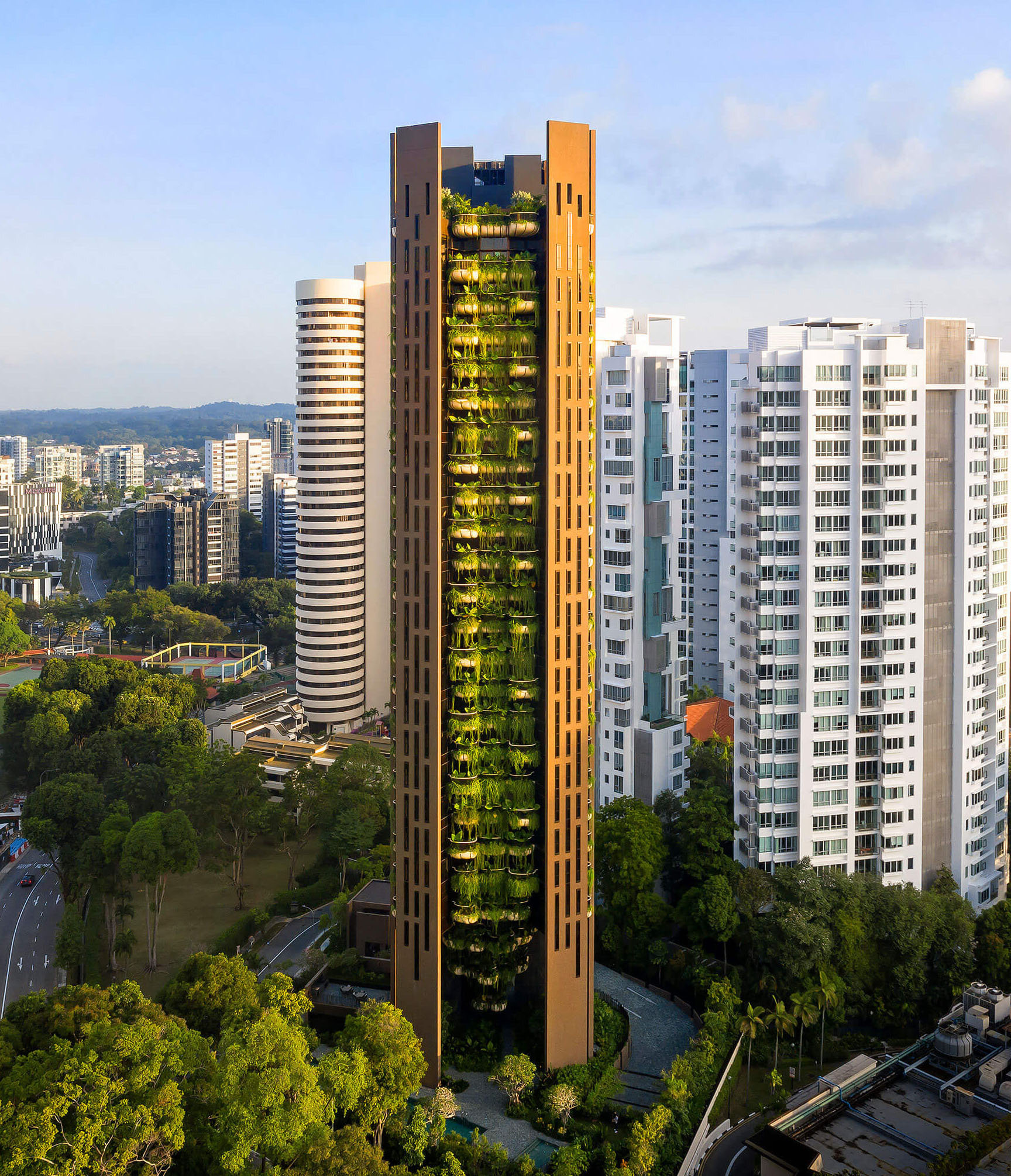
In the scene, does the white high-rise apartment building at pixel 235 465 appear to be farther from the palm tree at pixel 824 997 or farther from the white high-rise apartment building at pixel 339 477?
the palm tree at pixel 824 997

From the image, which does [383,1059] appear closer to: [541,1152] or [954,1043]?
[541,1152]

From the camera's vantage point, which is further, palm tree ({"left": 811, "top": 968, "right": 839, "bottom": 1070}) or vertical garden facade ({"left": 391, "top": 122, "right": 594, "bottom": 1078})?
palm tree ({"left": 811, "top": 968, "right": 839, "bottom": 1070})

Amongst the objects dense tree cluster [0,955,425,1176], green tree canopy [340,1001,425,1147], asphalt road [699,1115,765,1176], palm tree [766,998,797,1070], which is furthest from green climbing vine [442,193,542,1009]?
palm tree [766,998,797,1070]

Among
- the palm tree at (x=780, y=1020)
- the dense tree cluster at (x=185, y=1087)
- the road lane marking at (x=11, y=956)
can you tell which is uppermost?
the dense tree cluster at (x=185, y=1087)

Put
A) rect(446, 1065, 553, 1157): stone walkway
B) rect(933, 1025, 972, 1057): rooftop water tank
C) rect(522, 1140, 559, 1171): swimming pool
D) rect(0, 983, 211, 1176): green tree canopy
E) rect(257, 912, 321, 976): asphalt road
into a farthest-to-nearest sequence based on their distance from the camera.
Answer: rect(257, 912, 321, 976): asphalt road, rect(933, 1025, 972, 1057): rooftop water tank, rect(446, 1065, 553, 1157): stone walkway, rect(522, 1140, 559, 1171): swimming pool, rect(0, 983, 211, 1176): green tree canopy

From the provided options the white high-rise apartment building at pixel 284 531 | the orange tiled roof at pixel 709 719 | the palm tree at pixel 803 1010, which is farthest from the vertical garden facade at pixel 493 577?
the white high-rise apartment building at pixel 284 531

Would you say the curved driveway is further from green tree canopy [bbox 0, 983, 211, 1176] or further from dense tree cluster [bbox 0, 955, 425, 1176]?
green tree canopy [bbox 0, 983, 211, 1176]

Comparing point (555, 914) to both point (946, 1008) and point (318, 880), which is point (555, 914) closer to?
point (946, 1008)
